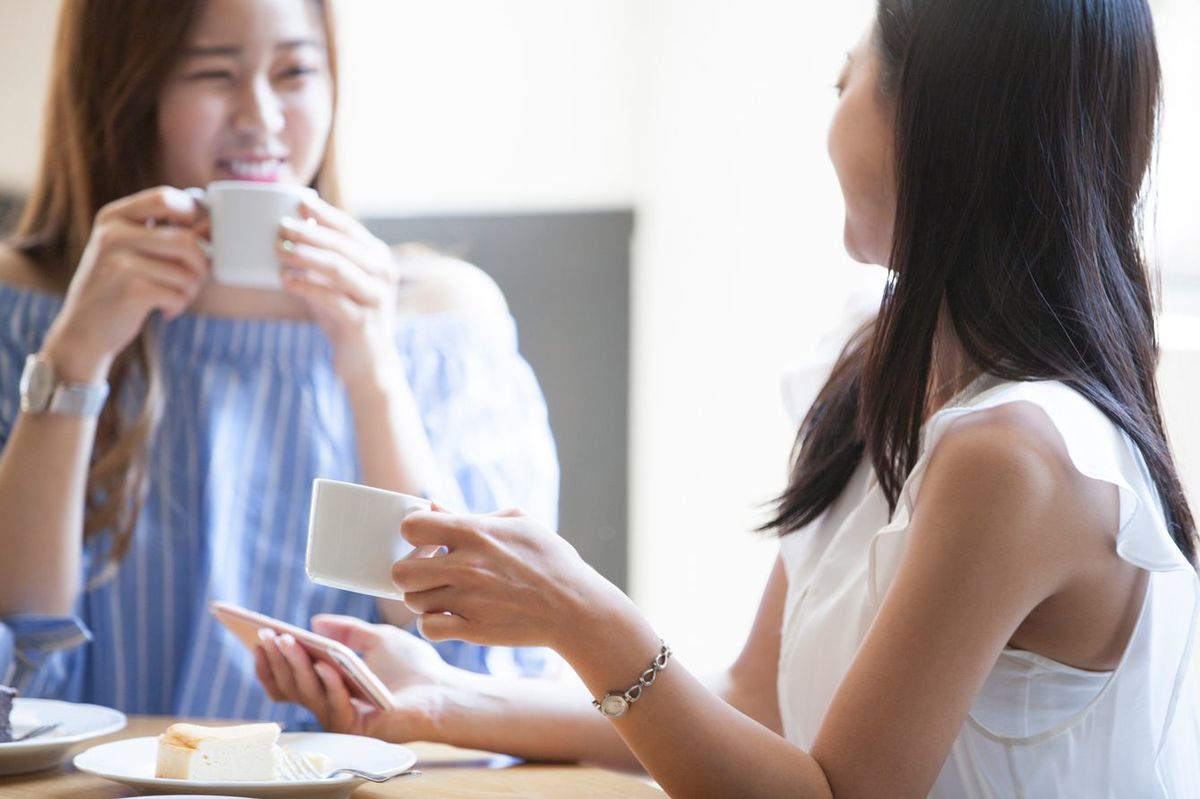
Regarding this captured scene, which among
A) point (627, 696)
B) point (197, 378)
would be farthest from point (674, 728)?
point (197, 378)

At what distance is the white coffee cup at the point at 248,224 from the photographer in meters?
1.36

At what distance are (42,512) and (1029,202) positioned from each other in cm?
101

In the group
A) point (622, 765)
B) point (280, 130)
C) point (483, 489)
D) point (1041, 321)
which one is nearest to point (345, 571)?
point (622, 765)

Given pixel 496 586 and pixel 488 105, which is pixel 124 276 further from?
pixel 488 105

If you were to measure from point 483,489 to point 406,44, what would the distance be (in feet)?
5.57

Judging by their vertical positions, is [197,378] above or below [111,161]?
below

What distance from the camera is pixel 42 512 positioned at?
1.38 metres

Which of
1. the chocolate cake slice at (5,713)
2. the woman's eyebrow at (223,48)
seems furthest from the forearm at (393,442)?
the chocolate cake slice at (5,713)

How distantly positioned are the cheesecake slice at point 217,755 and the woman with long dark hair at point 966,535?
15 centimetres

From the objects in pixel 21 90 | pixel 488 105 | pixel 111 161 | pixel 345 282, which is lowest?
pixel 345 282

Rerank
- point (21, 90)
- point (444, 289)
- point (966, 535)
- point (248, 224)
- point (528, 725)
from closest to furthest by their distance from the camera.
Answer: point (966, 535)
point (528, 725)
point (248, 224)
point (444, 289)
point (21, 90)

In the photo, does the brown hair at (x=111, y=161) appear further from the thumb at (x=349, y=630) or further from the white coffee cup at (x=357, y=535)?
the white coffee cup at (x=357, y=535)

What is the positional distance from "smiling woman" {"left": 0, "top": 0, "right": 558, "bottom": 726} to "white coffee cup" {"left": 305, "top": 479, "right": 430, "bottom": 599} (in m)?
0.53

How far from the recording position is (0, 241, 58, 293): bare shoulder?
62.0 inches
